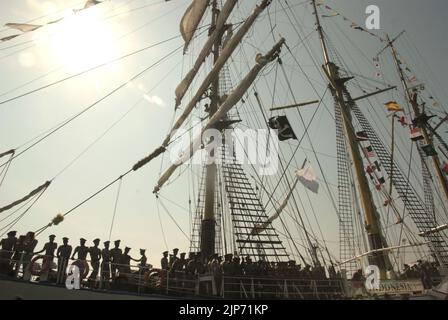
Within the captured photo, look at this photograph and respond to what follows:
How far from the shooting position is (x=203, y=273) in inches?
399

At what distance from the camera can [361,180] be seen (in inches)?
583

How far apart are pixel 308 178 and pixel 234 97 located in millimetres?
5463

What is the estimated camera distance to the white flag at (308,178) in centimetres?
1445

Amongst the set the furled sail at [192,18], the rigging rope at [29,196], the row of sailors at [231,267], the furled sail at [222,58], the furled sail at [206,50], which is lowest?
the row of sailors at [231,267]

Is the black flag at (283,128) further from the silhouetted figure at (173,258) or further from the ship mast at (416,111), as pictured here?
the ship mast at (416,111)

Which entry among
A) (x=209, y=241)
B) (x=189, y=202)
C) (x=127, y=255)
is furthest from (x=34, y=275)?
(x=189, y=202)

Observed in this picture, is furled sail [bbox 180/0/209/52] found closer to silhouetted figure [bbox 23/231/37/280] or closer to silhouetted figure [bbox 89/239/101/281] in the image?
silhouetted figure [bbox 89/239/101/281]

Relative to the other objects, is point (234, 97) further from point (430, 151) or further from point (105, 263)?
point (430, 151)

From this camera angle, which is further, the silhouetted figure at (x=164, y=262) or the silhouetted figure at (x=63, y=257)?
the silhouetted figure at (x=164, y=262)

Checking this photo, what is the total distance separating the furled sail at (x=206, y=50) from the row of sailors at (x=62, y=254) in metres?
14.8

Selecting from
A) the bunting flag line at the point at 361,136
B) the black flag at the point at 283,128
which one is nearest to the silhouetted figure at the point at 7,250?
the black flag at the point at 283,128

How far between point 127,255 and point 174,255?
167cm

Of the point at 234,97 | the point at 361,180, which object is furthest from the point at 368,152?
the point at 234,97
